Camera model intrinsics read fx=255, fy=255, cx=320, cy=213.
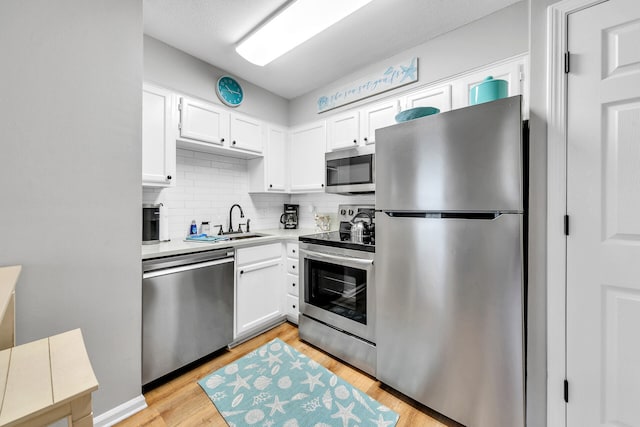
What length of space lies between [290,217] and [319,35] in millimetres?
2037

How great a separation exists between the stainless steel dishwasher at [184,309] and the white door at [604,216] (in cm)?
219

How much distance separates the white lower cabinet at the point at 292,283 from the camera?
2.57m

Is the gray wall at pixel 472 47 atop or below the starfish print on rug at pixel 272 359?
atop

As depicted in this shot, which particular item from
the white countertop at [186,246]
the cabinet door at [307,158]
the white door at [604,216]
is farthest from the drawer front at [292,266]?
the white door at [604,216]

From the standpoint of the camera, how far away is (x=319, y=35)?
2.12 meters

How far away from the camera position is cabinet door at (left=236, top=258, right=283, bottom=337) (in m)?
2.27

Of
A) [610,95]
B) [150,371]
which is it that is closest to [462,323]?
[610,95]

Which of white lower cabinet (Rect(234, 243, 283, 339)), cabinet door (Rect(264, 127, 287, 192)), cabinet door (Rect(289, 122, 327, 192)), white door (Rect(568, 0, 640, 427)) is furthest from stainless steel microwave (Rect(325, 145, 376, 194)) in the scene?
white door (Rect(568, 0, 640, 427))

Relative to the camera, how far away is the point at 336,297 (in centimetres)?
215

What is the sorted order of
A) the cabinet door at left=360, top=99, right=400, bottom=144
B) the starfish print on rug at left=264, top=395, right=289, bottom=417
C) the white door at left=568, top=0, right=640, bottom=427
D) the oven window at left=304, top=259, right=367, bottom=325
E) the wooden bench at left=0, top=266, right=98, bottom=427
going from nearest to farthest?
the wooden bench at left=0, top=266, right=98, bottom=427 → the white door at left=568, top=0, right=640, bottom=427 → the starfish print on rug at left=264, top=395, right=289, bottom=417 → the oven window at left=304, top=259, right=367, bottom=325 → the cabinet door at left=360, top=99, right=400, bottom=144

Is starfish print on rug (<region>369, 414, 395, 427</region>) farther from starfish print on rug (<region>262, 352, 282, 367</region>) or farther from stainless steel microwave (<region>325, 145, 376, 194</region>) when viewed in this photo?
stainless steel microwave (<region>325, 145, 376, 194</region>)

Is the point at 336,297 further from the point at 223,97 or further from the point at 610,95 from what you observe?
the point at 223,97

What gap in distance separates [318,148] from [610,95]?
7.27 feet

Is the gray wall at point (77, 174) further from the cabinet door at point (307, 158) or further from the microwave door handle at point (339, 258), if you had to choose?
the cabinet door at point (307, 158)
